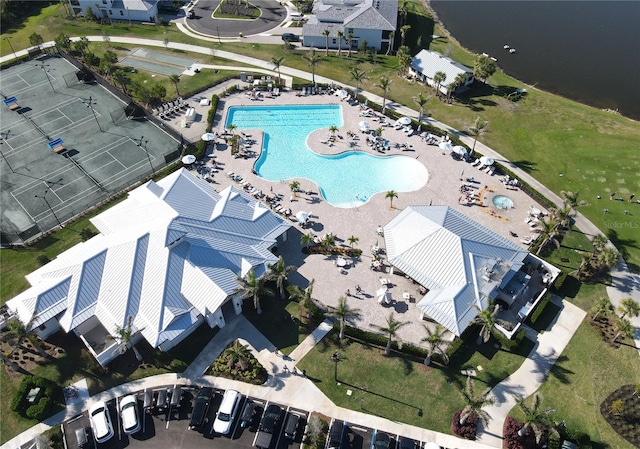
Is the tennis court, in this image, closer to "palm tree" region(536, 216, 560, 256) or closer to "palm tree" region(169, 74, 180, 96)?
"palm tree" region(169, 74, 180, 96)

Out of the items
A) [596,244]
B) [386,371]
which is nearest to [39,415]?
[386,371]

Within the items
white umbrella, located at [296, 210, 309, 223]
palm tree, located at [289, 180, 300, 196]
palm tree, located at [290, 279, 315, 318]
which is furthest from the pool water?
palm tree, located at [290, 279, 315, 318]

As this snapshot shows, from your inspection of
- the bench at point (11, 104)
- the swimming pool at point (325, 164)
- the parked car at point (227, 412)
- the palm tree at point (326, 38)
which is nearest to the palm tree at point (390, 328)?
the parked car at point (227, 412)

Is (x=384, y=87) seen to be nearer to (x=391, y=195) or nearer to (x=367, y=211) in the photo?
(x=391, y=195)

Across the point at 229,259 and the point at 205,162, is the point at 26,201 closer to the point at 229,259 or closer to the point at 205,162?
the point at 205,162

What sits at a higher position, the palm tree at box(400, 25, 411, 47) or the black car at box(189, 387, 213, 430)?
the palm tree at box(400, 25, 411, 47)

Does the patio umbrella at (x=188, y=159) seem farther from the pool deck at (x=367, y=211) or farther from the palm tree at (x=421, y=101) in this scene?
the palm tree at (x=421, y=101)

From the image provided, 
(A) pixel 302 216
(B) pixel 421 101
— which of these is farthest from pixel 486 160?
(A) pixel 302 216

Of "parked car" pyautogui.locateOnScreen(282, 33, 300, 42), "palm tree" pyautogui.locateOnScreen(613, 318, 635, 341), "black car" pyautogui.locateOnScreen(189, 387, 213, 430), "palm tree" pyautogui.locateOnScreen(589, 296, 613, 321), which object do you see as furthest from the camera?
"parked car" pyautogui.locateOnScreen(282, 33, 300, 42)
